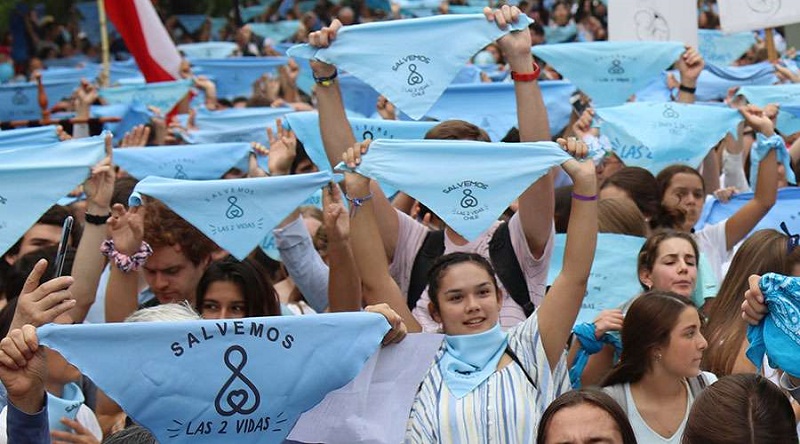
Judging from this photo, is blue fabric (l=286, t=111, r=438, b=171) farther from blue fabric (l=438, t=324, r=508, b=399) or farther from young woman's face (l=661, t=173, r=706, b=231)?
blue fabric (l=438, t=324, r=508, b=399)

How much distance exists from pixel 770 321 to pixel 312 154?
156 inches

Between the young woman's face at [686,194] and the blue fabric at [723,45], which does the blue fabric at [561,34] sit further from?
the young woman's face at [686,194]

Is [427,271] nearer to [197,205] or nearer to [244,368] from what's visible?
[197,205]

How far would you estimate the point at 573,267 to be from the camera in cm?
470

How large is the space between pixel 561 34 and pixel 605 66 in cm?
913

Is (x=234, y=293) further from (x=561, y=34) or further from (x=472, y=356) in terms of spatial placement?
(x=561, y=34)

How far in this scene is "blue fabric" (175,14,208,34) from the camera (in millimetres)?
25656

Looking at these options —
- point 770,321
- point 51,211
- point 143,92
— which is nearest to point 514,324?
point 770,321

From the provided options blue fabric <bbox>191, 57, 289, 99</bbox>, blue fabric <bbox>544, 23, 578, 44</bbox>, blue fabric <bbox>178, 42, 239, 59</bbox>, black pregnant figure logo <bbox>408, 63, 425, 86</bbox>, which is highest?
black pregnant figure logo <bbox>408, 63, 425, 86</bbox>

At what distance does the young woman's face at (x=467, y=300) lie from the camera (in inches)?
183

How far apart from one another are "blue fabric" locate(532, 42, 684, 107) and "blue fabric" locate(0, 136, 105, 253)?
3700 mm

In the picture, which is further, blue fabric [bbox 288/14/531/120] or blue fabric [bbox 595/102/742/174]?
blue fabric [bbox 595/102/742/174]

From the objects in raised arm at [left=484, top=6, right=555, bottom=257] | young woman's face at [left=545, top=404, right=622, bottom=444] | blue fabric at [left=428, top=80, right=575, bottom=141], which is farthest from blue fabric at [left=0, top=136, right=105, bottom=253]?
blue fabric at [left=428, top=80, right=575, bottom=141]

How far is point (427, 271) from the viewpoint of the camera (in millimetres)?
5379
